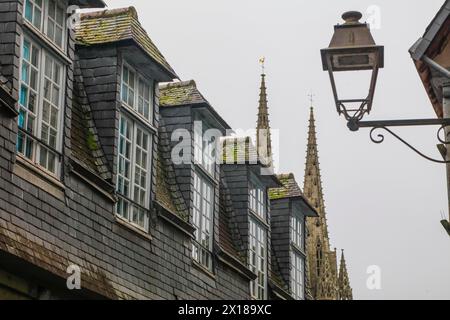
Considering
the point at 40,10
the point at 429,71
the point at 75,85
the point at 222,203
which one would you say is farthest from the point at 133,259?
the point at 222,203

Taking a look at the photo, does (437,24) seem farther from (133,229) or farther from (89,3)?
(133,229)

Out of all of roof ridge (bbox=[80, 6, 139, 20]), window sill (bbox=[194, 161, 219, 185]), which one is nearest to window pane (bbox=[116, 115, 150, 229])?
roof ridge (bbox=[80, 6, 139, 20])

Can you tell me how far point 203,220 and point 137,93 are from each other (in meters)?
3.71

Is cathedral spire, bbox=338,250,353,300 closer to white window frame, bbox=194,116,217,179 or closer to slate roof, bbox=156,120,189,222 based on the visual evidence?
white window frame, bbox=194,116,217,179

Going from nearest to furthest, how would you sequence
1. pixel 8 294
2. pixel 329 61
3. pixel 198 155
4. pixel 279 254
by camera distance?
pixel 329 61 < pixel 8 294 < pixel 198 155 < pixel 279 254

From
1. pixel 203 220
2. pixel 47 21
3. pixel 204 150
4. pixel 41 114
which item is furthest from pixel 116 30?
pixel 203 220

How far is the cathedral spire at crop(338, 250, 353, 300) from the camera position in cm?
9333

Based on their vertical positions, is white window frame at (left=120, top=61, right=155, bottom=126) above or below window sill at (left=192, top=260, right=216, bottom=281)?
above

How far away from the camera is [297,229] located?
31.3 metres

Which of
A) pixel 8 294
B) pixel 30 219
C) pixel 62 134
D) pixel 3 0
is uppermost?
pixel 3 0

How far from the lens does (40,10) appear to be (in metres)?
16.0

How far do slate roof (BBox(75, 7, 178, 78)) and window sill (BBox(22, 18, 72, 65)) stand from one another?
2.03 m

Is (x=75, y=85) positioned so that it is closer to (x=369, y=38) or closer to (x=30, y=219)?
(x=30, y=219)

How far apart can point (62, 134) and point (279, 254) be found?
14.1 m
